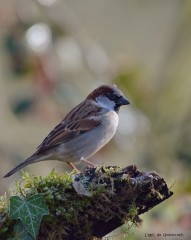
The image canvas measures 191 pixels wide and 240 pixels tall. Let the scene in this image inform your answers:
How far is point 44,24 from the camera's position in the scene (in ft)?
23.3

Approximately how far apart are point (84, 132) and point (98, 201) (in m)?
2.63

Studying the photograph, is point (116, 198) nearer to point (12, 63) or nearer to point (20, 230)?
point (20, 230)

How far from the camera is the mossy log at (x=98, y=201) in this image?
3.51 m

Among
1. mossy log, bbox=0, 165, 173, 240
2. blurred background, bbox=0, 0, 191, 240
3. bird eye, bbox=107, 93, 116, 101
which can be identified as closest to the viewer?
mossy log, bbox=0, 165, 173, 240

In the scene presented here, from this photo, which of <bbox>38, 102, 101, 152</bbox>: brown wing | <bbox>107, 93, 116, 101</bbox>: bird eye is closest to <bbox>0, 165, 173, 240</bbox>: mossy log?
<bbox>38, 102, 101, 152</bbox>: brown wing

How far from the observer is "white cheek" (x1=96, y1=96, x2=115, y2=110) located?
635 cm

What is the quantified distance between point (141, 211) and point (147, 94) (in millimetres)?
4131

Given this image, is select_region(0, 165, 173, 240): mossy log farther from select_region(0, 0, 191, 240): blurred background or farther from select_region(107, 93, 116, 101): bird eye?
select_region(107, 93, 116, 101): bird eye

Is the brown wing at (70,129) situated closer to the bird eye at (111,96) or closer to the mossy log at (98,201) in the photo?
the bird eye at (111,96)

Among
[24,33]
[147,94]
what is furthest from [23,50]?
[147,94]

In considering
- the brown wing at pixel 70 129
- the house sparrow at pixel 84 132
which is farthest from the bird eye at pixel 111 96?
the brown wing at pixel 70 129

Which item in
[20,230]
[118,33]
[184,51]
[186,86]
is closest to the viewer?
[20,230]

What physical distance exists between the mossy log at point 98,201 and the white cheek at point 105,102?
276cm

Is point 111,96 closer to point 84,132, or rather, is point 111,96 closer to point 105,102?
point 105,102
